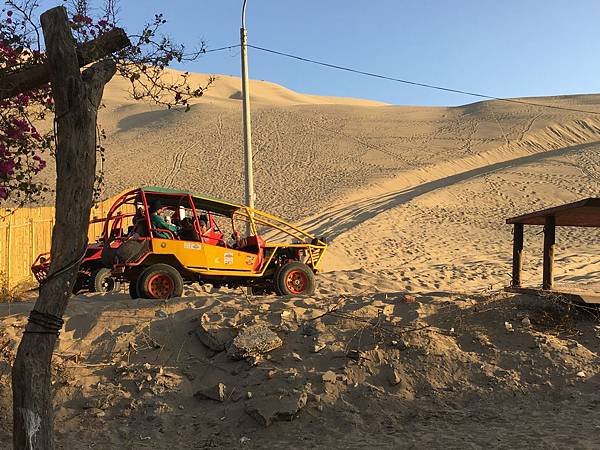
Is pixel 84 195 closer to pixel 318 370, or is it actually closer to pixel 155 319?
pixel 318 370


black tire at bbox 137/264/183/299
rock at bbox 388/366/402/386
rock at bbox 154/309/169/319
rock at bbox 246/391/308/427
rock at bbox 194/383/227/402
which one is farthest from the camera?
black tire at bbox 137/264/183/299

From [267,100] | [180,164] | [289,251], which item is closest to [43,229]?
[289,251]

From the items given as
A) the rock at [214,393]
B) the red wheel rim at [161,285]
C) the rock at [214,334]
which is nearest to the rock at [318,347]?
the rock at [214,334]

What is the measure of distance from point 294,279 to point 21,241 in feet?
Result: 20.9

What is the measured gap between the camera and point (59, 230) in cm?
372

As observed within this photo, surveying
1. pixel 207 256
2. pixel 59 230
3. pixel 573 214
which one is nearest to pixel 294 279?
pixel 207 256

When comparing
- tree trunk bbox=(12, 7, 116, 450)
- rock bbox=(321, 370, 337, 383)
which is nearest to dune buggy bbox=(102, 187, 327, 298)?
rock bbox=(321, 370, 337, 383)

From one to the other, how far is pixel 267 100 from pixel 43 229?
227ft

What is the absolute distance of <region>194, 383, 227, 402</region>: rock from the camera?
586 centimetres

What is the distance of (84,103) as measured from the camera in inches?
149

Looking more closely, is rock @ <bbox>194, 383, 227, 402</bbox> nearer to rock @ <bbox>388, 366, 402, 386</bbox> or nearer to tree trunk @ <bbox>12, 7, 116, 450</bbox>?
rock @ <bbox>388, 366, 402, 386</bbox>

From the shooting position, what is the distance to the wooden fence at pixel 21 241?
486 inches

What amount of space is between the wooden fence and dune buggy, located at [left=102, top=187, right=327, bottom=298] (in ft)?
9.40

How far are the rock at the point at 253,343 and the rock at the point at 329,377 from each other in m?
0.72
